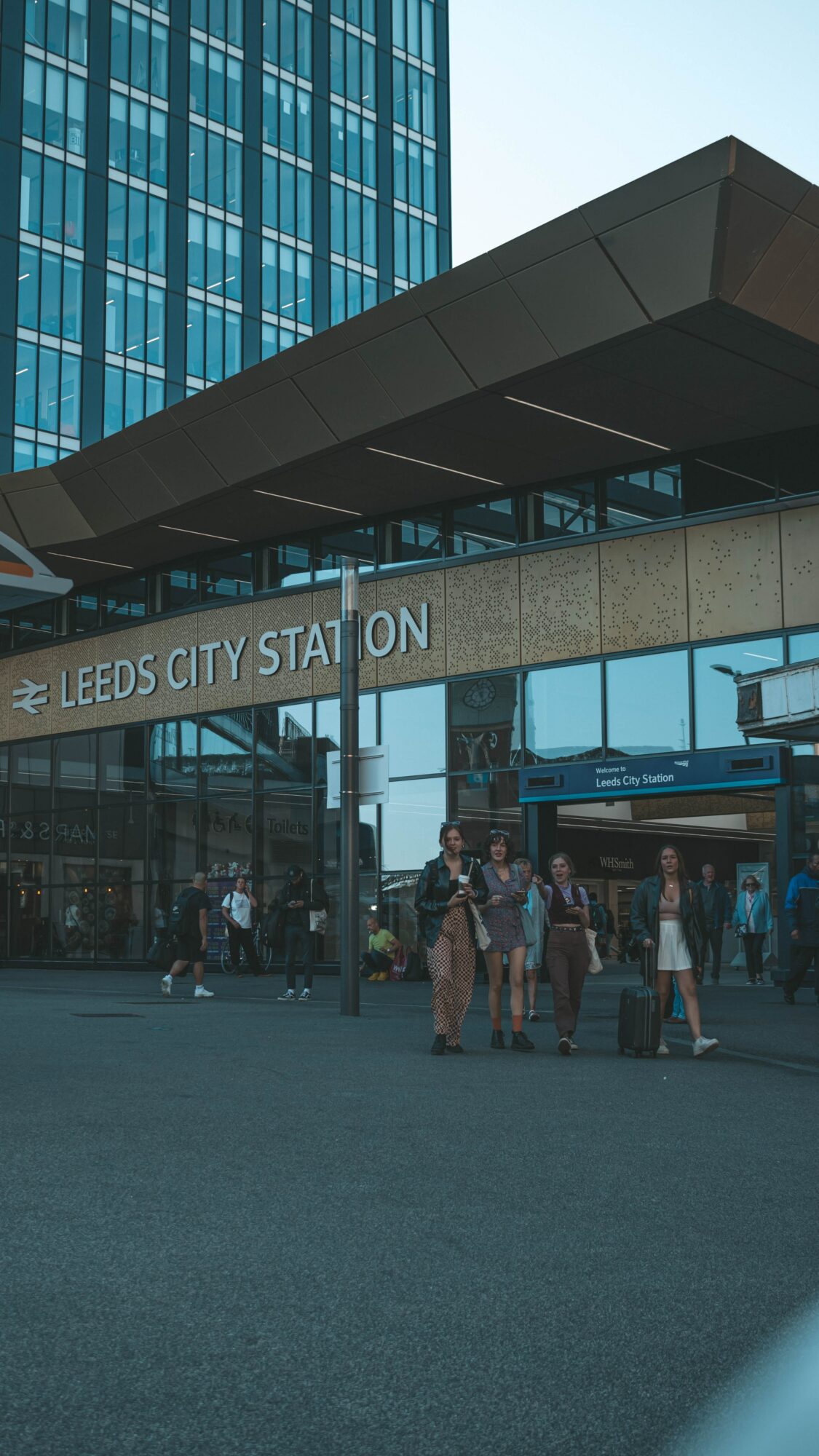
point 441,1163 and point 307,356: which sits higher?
point 307,356

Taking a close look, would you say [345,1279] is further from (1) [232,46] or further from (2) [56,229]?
(1) [232,46]

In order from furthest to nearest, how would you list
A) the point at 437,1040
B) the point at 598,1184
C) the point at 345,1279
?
the point at 437,1040 → the point at 598,1184 → the point at 345,1279

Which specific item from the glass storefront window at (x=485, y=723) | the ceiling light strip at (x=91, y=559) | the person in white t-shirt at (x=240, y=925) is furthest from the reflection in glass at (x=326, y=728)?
the ceiling light strip at (x=91, y=559)

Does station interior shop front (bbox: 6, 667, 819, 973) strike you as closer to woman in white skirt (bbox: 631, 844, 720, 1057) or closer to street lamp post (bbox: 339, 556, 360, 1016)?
street lamp post (bbox: 339, 556, 360, 1016)

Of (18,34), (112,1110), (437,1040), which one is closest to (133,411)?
(18,34)

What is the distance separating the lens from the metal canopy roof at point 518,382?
1697 cm

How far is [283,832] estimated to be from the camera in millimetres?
27219

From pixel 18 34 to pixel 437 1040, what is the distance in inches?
1704

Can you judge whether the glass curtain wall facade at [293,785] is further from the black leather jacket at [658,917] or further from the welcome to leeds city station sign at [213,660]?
the black leather jacket at [658,917]

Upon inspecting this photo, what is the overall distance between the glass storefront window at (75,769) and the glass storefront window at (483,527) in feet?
34.2

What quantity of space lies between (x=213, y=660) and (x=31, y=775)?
22.5 feet

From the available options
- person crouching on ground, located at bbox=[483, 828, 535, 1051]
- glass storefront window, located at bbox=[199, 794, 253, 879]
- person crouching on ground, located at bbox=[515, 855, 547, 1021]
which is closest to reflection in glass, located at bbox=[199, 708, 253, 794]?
glass storefront window, located at bbox=[199, 794, 253, 879]

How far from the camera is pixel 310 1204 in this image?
558 cm

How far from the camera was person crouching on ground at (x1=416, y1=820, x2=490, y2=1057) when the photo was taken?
11547 mm
